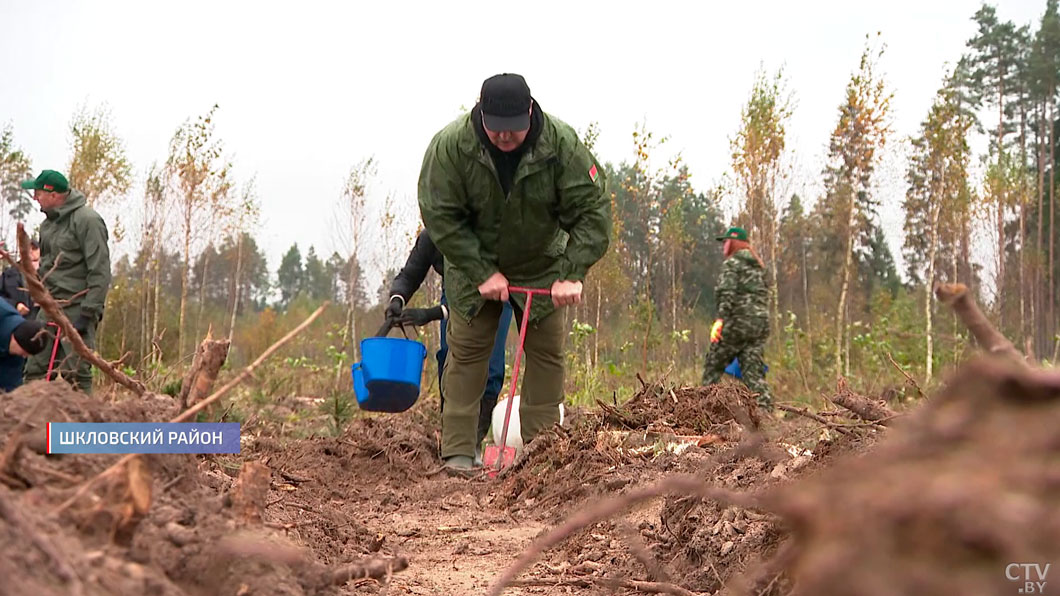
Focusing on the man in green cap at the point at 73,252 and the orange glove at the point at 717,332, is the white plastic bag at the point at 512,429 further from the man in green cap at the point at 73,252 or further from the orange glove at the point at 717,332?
the orange glove at the point at 717,332

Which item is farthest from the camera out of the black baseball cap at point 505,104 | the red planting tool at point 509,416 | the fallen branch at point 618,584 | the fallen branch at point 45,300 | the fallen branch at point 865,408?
the red planting tool at point 509,416

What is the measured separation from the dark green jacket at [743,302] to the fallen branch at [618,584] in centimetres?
567

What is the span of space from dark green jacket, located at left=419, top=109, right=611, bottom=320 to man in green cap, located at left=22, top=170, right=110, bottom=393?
2783mm

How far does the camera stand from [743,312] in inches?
314

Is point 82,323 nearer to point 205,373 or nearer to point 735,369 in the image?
point 205,373

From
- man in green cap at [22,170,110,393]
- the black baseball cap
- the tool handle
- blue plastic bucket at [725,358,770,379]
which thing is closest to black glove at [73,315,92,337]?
man in green cap at [22,170,110,393]

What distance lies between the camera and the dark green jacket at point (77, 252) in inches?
235

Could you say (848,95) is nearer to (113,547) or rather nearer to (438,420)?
(438,420)

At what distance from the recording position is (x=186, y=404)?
72.8 inches

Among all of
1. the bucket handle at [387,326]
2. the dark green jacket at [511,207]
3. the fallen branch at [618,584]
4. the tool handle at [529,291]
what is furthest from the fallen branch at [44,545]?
the bucket handle at [387,326]

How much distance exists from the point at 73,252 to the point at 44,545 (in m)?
5.62

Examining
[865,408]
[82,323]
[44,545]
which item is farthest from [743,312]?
[44,545]

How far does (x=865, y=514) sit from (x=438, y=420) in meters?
6.42

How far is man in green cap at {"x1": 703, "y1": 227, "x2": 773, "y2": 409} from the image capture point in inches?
314
